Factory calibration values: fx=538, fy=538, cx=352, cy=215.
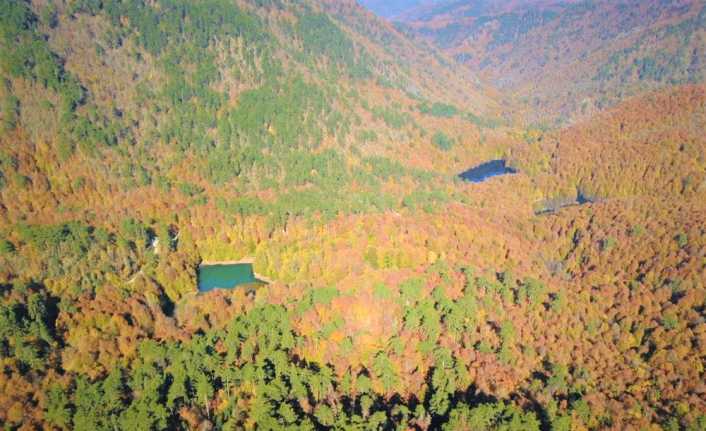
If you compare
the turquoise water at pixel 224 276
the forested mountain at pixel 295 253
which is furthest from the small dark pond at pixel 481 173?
the turquoise water at pixel 224 276

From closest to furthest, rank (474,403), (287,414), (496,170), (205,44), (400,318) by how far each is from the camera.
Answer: (287,414)
(474,403)
(400,318)
(205,44)
(496,170)

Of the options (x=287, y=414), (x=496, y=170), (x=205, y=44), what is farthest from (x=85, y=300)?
(x=496, y=170)

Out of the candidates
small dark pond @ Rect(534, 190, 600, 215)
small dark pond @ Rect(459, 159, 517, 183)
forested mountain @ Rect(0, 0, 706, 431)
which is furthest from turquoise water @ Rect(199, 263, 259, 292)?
small dark pond @ Rect(459, 159, 517, 183)

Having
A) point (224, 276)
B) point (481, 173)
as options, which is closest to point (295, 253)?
point (224, 276)

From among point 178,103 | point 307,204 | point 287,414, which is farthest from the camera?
point 178,103

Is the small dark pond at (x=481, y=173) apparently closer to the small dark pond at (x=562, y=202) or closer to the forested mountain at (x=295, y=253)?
the forested mountain at (x=295, y=253)

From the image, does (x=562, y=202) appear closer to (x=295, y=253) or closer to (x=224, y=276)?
(x=295, y=253)

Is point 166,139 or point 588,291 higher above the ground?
point 166,139

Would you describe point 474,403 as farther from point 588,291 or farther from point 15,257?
point 15,257
